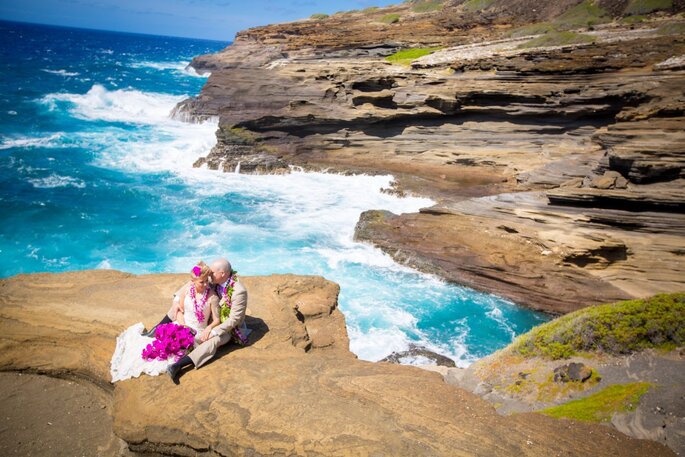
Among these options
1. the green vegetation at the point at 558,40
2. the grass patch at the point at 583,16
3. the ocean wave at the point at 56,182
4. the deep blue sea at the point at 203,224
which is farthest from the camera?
the grass patch at the point at 583,16

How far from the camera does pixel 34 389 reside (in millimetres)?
5871

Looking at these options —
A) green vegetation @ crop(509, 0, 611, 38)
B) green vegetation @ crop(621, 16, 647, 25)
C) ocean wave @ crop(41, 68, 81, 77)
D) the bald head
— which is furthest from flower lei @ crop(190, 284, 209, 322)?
ocean wave @ crop(41, 68, 81, 77)

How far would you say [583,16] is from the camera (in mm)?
45719

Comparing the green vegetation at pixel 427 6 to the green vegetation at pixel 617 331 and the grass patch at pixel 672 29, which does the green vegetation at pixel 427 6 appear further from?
the green vegetation at pixel 617 331

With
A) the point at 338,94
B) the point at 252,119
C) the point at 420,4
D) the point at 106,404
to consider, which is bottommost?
the point at 106,404

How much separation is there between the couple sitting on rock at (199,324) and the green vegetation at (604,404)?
182 inches

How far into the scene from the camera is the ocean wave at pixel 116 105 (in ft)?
122

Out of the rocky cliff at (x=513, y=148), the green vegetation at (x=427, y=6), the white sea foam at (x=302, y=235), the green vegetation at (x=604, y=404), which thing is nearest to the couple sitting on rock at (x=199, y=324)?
the green vegetation at (x=604, y=404)

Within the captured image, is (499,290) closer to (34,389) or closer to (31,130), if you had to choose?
(34,389)

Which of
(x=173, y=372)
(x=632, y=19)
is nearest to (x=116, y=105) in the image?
(x=173, y=372)

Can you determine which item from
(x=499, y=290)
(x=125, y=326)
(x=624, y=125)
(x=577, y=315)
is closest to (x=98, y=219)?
(x=125, y=326)

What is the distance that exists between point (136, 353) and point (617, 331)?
287 inches

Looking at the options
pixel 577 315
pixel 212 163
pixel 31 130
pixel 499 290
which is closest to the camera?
pixel 577 315

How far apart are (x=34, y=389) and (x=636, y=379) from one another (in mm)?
8418
